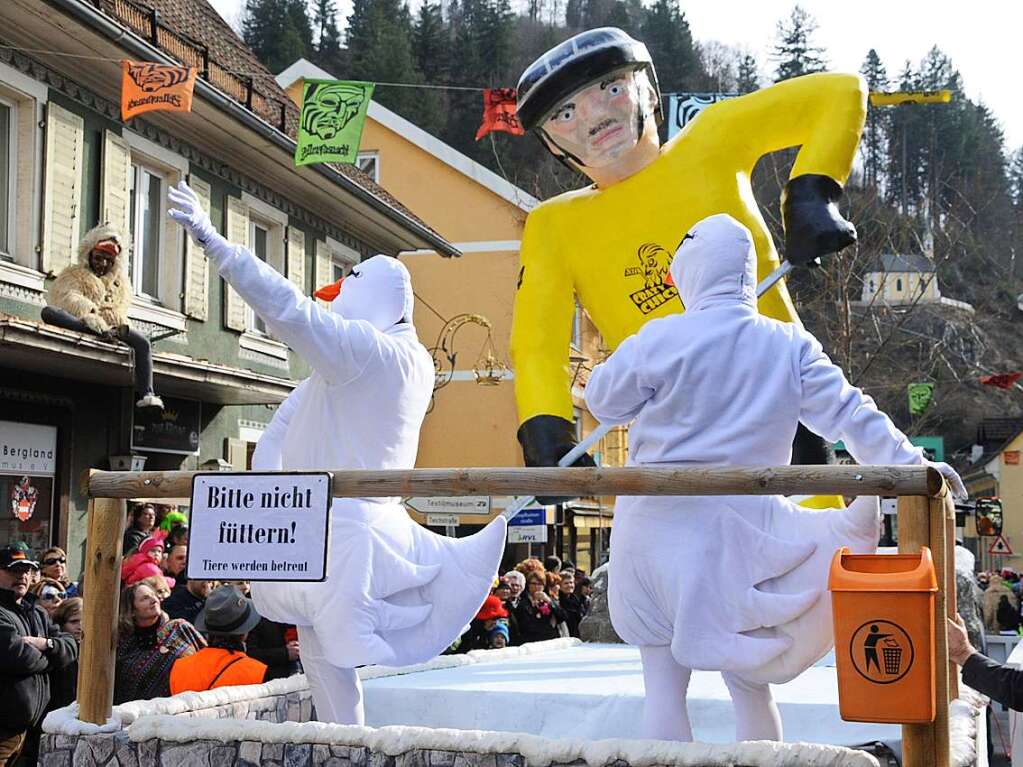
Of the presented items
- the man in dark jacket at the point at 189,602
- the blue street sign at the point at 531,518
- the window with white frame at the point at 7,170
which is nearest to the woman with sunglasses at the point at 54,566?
the man in dark jacket at the point at 189,602

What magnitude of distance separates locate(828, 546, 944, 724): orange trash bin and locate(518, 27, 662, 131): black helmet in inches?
111

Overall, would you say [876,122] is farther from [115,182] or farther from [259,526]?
[259,526]

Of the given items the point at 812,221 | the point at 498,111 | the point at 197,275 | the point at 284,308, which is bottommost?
the point at 284,308

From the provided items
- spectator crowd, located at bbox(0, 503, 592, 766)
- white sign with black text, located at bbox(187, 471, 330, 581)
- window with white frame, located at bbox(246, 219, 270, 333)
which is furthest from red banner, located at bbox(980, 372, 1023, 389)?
white sign with black text, located at bbox(187, 471, 330, 581)

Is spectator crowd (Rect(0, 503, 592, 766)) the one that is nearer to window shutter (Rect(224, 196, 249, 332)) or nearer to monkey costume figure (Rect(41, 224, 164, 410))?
monkey costume figure (Rect(41, 224, 164, 410))

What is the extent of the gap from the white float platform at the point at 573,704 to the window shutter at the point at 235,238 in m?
9.58

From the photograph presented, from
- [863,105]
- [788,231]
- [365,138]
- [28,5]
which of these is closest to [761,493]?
[788,231]

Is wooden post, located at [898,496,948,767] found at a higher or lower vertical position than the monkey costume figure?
lower

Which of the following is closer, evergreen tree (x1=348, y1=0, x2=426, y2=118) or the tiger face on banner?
the tiger face on banner

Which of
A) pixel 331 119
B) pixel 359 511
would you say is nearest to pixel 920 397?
pixel 331 119

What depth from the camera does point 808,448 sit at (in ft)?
19.2

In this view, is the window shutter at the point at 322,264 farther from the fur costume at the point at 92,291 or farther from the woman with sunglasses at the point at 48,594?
the woman with sunglasses at the point at 48,594

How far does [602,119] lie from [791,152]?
23.9 metres

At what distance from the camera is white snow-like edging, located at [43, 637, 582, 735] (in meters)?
4.37
